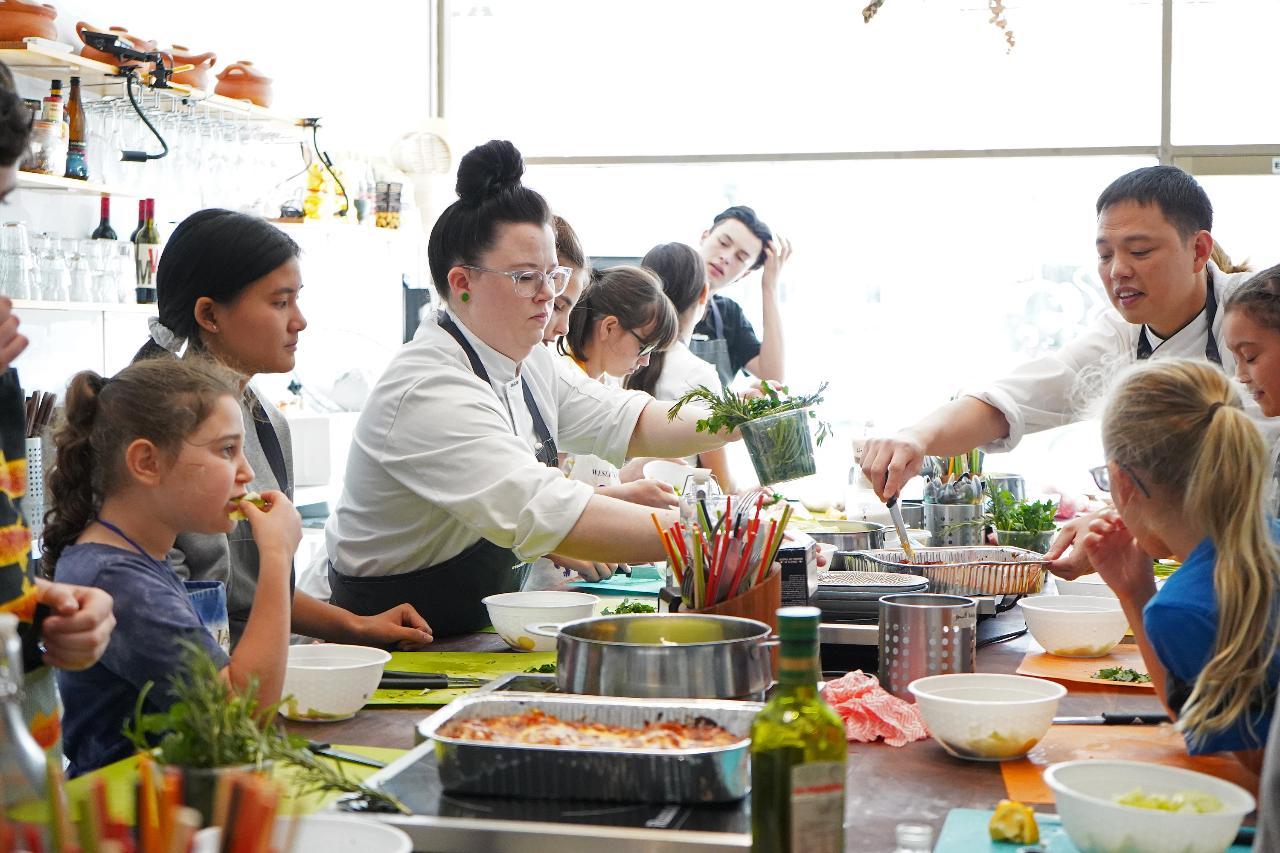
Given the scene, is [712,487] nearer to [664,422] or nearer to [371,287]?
[664,422]

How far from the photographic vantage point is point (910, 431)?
9.75 ft

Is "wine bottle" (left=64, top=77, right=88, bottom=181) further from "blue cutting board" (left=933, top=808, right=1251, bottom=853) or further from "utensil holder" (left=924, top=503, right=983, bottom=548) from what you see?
"blue cutting board" (left=933, top=808, right=1251, bottom=853)

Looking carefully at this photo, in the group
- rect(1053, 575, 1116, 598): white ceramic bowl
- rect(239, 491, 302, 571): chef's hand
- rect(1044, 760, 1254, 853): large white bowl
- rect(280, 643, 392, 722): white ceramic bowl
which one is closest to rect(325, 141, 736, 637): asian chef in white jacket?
rect(239, 491, 302, 571): chef's hand

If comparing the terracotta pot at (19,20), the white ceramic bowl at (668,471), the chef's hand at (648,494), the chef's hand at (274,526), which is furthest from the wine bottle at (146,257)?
the chef's hand at (274,526)

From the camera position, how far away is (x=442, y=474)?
2.53 m

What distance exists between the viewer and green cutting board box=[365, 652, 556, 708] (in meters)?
1.93

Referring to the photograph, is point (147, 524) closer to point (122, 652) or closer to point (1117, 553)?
point (122, 652)

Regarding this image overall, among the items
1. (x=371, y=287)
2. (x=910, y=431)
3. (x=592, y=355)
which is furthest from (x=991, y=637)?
(x=371, y=287)

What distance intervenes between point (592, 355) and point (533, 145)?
127 inches

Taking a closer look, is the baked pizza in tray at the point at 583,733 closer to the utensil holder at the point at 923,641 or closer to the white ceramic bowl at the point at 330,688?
the white ceramic bowl at the point at 330,688

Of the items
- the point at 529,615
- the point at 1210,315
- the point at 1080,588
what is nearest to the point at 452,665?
Answer: the point at 529,615

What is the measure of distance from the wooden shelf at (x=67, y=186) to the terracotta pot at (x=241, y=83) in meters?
0.69

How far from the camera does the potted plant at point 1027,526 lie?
125 inches

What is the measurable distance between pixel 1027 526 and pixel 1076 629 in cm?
102
